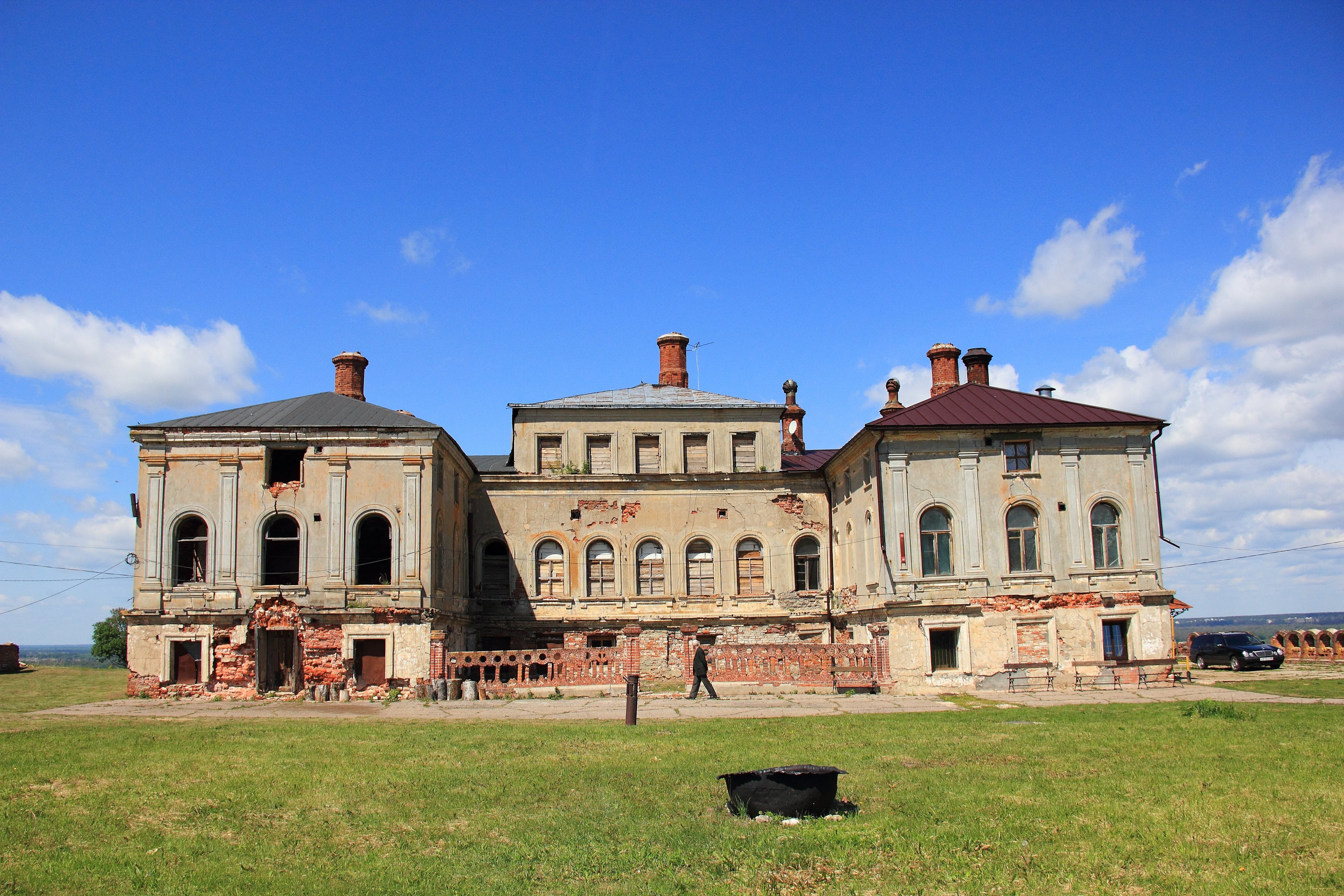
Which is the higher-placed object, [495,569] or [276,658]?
[495,569]

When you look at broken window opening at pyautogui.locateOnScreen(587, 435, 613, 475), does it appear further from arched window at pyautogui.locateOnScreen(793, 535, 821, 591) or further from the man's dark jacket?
the man's dark jacket

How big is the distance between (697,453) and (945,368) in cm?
892

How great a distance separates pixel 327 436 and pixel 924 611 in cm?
1709

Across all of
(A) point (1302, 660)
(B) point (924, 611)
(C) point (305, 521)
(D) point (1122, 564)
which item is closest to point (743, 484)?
(B) point (924, 611)

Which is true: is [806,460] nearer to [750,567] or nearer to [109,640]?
[750,567]

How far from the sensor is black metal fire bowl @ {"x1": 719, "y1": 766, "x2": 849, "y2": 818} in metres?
9.52

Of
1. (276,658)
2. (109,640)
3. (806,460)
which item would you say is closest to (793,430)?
(806,460)

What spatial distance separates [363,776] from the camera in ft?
40.6

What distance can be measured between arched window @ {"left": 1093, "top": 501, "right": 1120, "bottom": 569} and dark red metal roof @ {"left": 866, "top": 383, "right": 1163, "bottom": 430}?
246 centimetres

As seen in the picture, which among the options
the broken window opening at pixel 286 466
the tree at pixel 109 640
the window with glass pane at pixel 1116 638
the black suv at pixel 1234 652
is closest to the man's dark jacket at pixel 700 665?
the window with glass pane at pixel 1116 638

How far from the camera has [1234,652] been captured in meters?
34.6

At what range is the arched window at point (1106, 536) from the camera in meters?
27.7

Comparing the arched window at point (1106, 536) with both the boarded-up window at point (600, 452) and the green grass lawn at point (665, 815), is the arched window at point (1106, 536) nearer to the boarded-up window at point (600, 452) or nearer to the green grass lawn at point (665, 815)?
the green grass lawn at point (665, 815)

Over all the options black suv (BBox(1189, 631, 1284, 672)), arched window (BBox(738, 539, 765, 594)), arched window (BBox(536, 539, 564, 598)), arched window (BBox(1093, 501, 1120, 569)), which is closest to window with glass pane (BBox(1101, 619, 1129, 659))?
arched window (BBox(1093, 501, 1120, 569))
